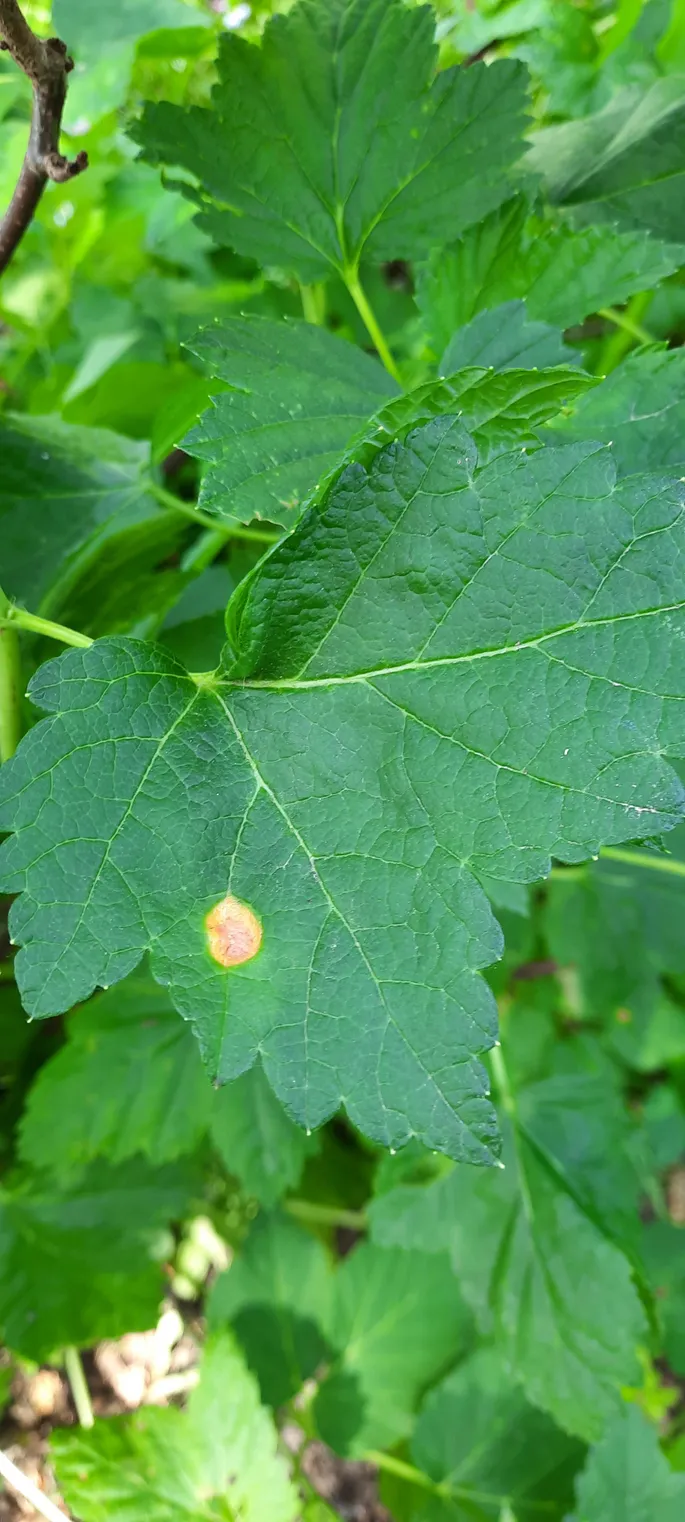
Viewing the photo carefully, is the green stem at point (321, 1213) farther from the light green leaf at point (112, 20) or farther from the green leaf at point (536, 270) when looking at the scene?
the light green leaf at point (112, 20)

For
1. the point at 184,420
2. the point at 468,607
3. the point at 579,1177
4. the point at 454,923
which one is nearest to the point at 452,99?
the point at 184,420

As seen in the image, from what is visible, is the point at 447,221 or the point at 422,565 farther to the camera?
the point at 447,221

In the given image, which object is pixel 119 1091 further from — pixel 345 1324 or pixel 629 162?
pixel 629 162

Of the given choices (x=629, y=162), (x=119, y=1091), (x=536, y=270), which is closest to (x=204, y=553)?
(x=536, y=270)

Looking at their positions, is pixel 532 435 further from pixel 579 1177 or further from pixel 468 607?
pixel 579 1177

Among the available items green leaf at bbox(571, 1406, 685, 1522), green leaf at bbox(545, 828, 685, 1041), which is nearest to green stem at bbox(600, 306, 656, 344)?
green leaf at bbox(545, 828, 685, 1041)

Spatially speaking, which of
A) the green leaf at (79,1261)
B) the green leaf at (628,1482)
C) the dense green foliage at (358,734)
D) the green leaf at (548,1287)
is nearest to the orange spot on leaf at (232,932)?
the dense green foliage at (358,734)

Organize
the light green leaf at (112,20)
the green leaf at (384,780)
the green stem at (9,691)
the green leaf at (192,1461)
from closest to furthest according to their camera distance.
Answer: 1. the green leaf at (384,780)
2. the green stem at (9,691)
3. the light green leaf at (112,20)
4. the green leaf at (192,1461)
